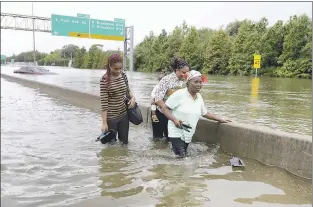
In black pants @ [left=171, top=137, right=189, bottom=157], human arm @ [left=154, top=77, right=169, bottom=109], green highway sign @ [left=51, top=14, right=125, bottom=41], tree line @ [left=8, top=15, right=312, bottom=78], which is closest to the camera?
black pants @ [left=171, top=137, right=189, bottom=157]

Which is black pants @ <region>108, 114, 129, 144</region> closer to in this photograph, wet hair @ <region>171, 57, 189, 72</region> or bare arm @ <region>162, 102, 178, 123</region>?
bare arm @ <region>162, 102, 178, 123</region>

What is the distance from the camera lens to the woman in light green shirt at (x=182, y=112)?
193 inches

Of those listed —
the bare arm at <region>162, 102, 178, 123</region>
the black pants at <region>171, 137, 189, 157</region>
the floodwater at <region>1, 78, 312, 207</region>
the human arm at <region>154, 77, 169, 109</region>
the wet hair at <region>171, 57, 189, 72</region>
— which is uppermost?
the wet hair at <region>171, 57, 189, 72</region>

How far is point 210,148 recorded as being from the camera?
583 cm

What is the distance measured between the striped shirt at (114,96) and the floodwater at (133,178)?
2.19 feet

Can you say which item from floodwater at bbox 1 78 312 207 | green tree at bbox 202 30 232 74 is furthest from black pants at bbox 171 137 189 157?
green tree at bbox 202 30 232 74

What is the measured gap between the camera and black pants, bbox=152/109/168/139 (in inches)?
241

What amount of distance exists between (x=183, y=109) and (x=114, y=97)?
1.15 metres

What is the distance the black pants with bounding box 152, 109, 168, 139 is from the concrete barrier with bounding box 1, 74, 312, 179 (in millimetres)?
598

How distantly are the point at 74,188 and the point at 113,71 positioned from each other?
1946 mm

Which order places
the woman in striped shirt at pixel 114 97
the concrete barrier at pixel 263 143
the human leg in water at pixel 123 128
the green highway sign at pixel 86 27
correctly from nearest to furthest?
the concrete barrier at pixel 263 143
the woman in striped shirt at pixel 114 97
the human leg in water at pixel 123 128
the green highway sign at pixel 86 27

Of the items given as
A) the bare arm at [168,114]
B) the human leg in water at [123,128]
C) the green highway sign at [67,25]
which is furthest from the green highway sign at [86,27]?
the bare arm at [168,114]

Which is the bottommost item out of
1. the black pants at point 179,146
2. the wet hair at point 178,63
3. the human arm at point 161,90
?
the black pants at point 179,146

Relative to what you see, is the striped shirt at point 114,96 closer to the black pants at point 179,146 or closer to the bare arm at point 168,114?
the bare arm at point 168,114
